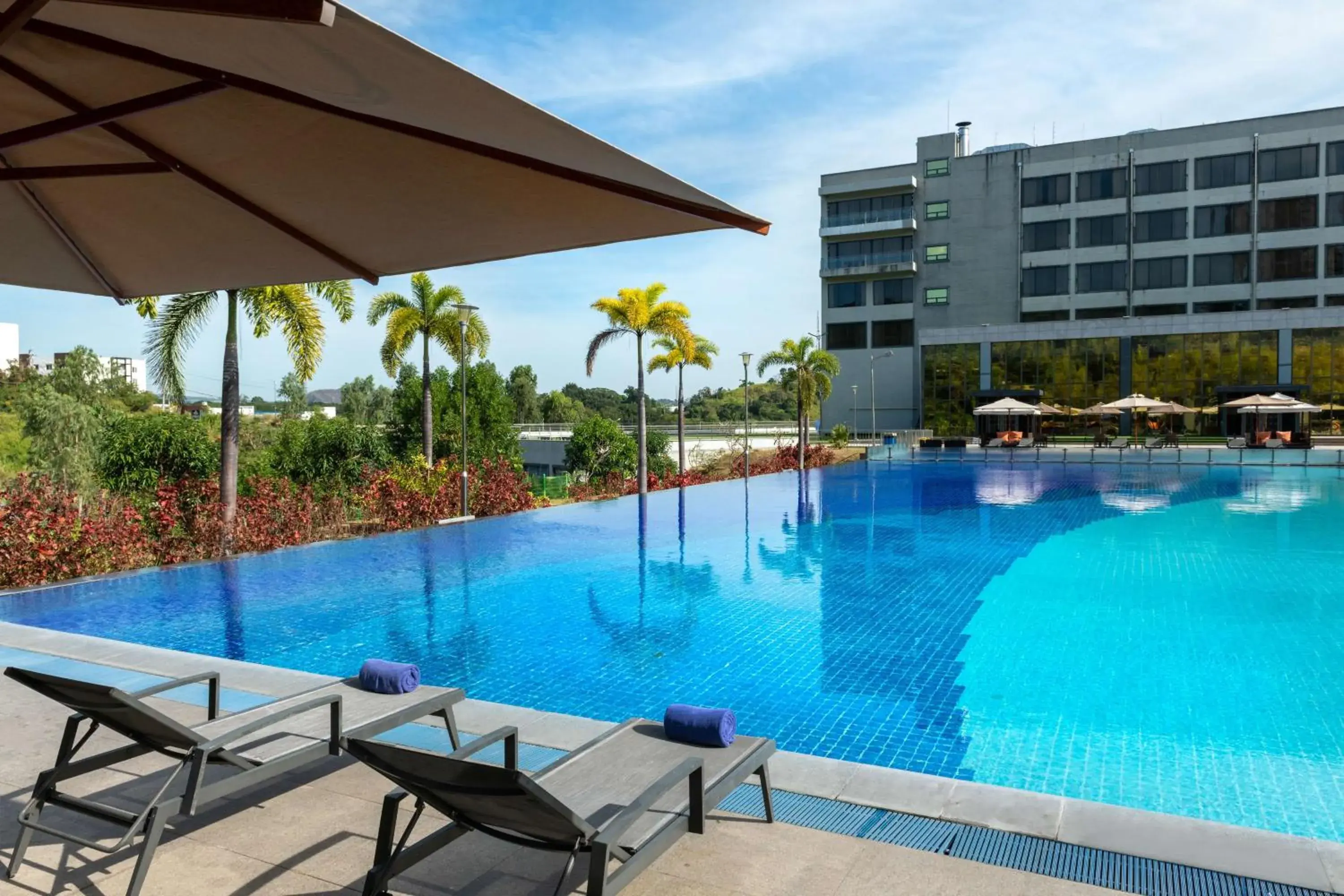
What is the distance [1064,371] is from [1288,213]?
15.3 metres

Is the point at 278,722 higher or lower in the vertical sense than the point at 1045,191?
lower

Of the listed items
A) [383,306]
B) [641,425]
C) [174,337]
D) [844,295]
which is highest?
[844,295]

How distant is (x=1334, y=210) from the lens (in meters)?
50.7

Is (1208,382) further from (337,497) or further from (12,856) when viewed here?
(12,856)

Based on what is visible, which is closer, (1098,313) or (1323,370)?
(1323,370)

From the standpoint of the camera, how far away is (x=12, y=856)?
3680mm

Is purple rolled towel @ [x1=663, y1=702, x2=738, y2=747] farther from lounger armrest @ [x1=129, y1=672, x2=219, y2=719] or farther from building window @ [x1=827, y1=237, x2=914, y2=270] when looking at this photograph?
building window @ [x1=827, y1=237, x2=914, y2=270]

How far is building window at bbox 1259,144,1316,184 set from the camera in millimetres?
51031

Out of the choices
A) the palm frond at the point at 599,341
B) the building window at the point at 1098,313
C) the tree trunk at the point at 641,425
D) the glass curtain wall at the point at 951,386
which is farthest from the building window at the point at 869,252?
the palm frond at the point at 599,341

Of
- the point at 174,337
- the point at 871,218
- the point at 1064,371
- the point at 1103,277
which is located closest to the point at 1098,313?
the point at 1103,277

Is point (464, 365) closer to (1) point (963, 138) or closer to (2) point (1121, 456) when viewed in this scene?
(2) point (1121, 456)

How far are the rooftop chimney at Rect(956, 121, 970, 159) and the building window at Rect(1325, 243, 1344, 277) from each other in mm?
21590

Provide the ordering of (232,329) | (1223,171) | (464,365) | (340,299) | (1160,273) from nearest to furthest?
1. (232,329)
2. (464,365)
3. (340,299)
4. (1223,171)
5. (1160,273)

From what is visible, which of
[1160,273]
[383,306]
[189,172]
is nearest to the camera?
[189,172]
